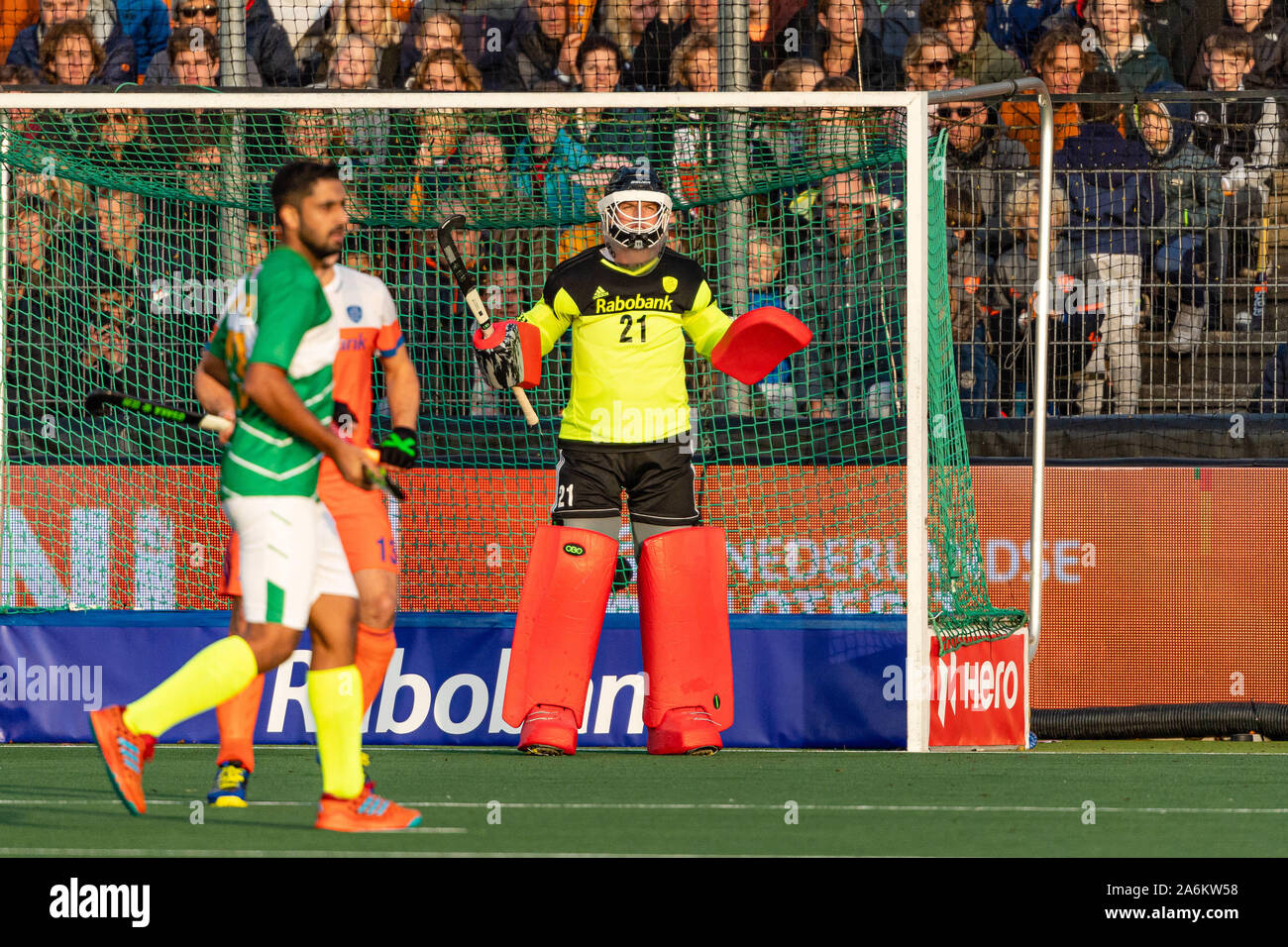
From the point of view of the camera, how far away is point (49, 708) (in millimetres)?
7387

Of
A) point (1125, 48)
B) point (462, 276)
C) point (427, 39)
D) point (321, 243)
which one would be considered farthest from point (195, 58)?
point (321, 243)

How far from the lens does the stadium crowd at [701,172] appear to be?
25.3ft

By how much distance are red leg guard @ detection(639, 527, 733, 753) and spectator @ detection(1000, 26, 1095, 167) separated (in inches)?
124

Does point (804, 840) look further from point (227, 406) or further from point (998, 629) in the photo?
point (998, 629)

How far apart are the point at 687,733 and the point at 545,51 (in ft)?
13.3

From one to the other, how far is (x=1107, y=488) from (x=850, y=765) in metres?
2.51

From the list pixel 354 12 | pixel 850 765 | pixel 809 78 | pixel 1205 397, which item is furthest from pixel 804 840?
pixel 354 12

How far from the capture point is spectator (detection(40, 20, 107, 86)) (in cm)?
909

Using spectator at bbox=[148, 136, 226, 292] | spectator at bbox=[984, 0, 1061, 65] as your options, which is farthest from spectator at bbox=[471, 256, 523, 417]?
spectator at bbox=[984, 0, 1061, 65]

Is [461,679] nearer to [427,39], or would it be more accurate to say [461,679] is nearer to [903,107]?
[903,107]

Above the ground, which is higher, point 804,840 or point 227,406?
point 227,406

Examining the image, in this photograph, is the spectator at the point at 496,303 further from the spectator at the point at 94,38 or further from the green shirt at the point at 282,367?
the green shirt at the point at 282,367

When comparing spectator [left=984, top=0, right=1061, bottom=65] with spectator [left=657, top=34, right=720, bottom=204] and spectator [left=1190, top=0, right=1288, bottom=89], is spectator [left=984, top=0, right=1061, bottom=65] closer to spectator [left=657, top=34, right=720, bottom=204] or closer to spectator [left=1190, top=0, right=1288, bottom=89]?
spectator [left=1190, top=0, right=1288, bottom=89]

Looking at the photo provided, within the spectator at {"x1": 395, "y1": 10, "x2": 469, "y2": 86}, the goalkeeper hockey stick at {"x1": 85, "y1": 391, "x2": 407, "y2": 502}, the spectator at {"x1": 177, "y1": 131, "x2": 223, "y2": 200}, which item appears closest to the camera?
the goalkeeper hockey stick at {"x1": 85, "y1": 391, "x2": 407, "y2": 502}
